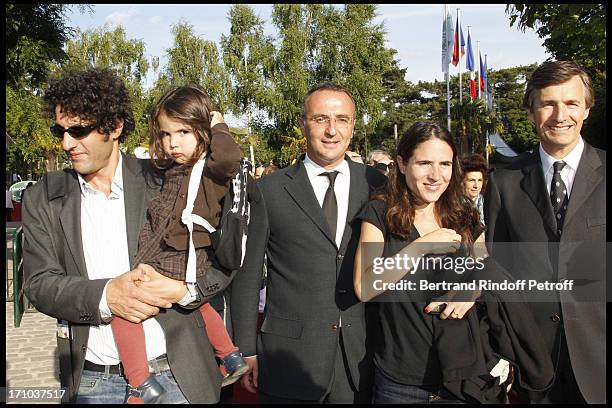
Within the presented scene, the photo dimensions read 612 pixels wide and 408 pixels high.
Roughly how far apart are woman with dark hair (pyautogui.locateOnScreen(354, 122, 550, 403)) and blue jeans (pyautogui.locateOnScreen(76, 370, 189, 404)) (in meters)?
0.94

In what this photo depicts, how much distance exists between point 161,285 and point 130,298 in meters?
0.13

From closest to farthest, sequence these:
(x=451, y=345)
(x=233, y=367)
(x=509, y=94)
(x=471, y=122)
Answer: (x=451, y=345)
(x=233, y=367)
(x=471, y=122)
(x=509, y=94)

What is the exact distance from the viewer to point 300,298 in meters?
2.87

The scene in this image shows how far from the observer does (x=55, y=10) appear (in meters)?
11.1

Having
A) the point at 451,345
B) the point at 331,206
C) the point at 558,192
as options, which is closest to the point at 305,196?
the point at 331,206

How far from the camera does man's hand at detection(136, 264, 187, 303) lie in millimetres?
2230

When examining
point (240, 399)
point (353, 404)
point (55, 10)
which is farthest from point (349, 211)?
point (55, 10)

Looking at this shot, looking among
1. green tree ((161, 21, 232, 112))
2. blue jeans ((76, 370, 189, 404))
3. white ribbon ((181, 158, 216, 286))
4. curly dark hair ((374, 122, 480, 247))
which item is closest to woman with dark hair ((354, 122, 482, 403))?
curly dark hair ((374, 122, 480, 247))

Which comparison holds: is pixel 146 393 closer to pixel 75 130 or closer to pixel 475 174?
pixel 75 130

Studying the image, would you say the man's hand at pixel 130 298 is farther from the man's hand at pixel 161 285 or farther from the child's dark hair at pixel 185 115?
the child's dark hair at pixel 185 115

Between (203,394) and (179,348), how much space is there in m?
0.23

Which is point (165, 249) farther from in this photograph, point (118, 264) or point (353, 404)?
point (353, 404)

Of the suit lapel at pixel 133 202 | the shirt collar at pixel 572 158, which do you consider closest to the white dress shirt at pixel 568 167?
the shirt collar at pixel 572 158

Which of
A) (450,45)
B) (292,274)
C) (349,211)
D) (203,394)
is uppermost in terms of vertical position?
(450,45)
